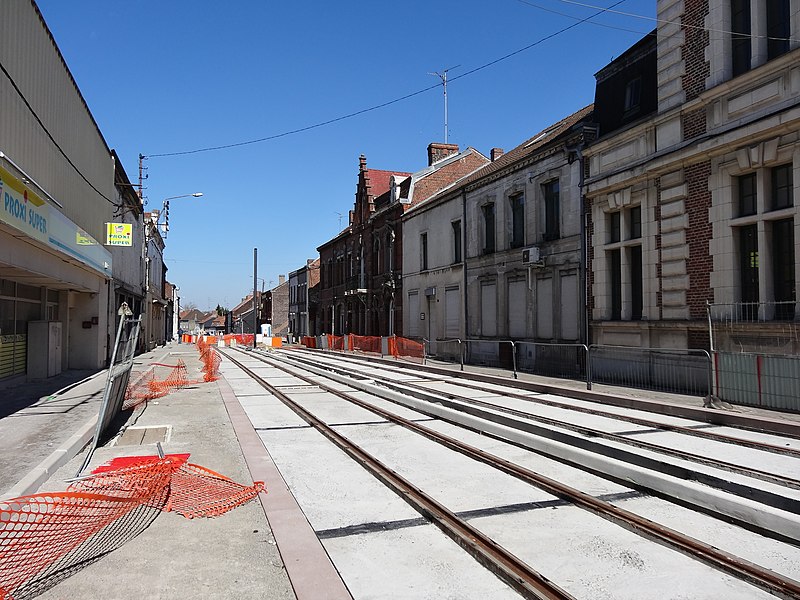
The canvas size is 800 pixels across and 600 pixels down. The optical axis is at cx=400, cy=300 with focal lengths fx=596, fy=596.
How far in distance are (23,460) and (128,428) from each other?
9.85 feet

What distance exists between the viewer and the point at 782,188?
1288 cm

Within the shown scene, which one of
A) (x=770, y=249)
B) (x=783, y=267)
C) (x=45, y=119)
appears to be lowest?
(x=783, y=267)

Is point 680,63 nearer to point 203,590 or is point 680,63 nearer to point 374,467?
point 374,467

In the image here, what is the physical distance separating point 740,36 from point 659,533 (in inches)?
516

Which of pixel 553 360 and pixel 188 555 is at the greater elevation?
pixel 553 360

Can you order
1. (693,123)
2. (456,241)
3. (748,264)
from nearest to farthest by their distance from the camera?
1. (748,264)
2. (693,123)
3. (456,241)

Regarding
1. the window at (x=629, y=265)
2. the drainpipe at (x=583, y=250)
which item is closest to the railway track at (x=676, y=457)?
the window at (x=629, y=265)

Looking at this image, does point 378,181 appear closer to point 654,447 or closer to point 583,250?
point 583,250

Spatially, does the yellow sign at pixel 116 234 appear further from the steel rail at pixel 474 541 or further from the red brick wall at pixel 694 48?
the red brick wall at pixel 694 48

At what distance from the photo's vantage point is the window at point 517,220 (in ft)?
77.6

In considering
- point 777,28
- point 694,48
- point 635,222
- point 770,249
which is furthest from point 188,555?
point 694,48

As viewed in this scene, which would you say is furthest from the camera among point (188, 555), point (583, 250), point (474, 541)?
point (583, 250)

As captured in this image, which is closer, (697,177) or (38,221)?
(38,221)

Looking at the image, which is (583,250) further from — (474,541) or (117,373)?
(474,541)
